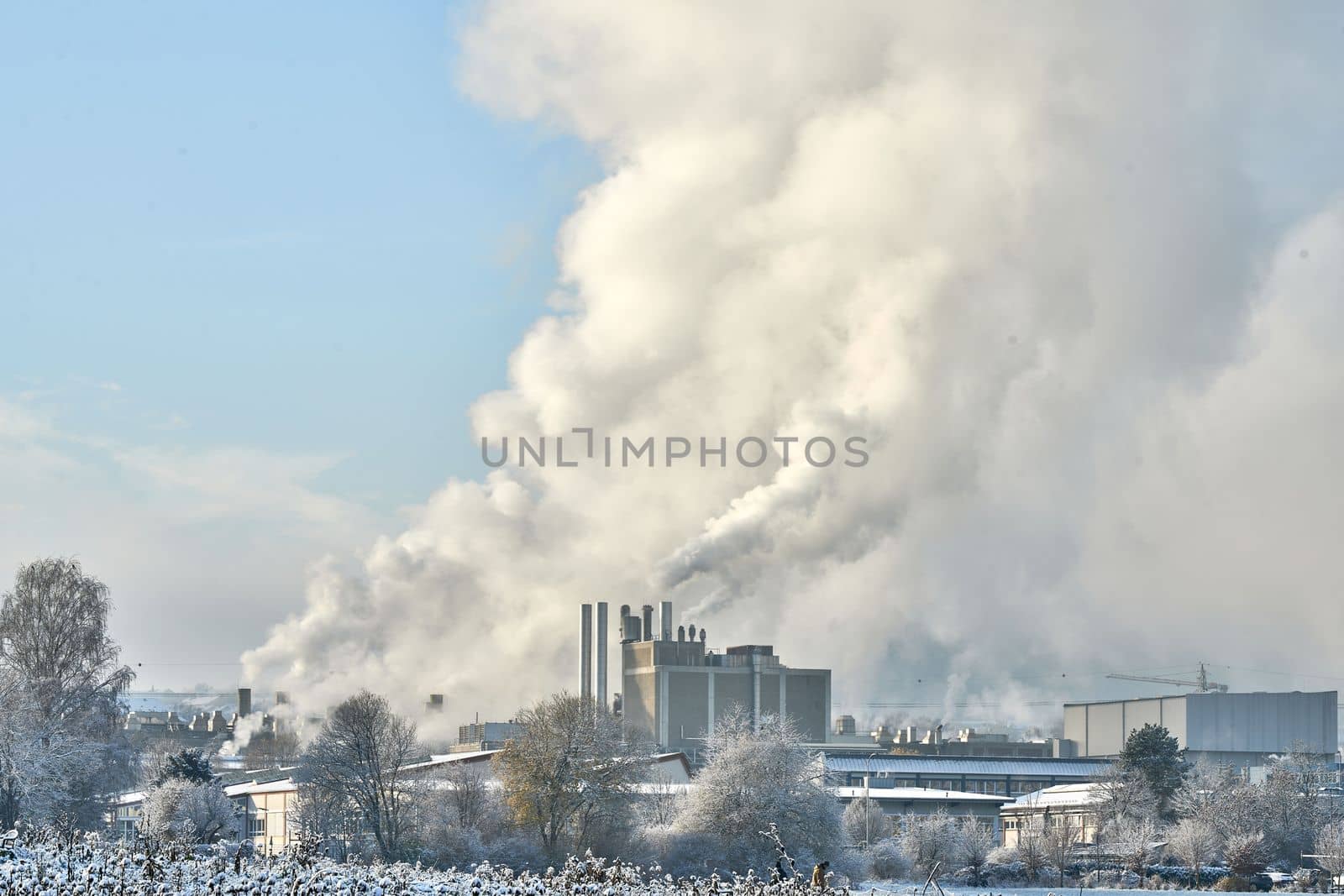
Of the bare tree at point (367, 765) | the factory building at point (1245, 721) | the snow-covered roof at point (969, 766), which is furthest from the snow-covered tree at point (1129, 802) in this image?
the factory building at point (1245, 721)

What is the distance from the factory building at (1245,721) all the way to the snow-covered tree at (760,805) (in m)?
73.8

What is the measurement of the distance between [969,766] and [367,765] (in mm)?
68772

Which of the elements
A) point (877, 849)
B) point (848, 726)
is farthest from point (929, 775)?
point (877, 849)

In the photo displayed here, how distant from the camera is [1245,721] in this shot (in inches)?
5089

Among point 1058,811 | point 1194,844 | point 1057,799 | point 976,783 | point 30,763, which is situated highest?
point 30,763

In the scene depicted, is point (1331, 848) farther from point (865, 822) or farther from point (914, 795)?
point (914, 795)

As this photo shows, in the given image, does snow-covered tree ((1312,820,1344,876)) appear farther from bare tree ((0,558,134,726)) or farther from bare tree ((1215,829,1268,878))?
bare tree ((0,558,134,726))

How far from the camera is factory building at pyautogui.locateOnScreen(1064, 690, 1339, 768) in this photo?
128m

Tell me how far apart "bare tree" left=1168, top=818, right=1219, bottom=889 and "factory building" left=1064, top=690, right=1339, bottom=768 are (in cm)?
5780

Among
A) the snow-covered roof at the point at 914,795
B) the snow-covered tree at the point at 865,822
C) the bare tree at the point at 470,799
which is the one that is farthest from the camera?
the snow-covered roof at the point at 914,795

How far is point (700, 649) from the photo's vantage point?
122 meters

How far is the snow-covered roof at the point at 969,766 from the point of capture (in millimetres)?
114812

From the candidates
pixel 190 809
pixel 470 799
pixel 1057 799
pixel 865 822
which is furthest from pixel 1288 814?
pixel 190 809

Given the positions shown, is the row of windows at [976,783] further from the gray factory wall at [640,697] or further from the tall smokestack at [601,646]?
the tall smokestack at [601,646]
